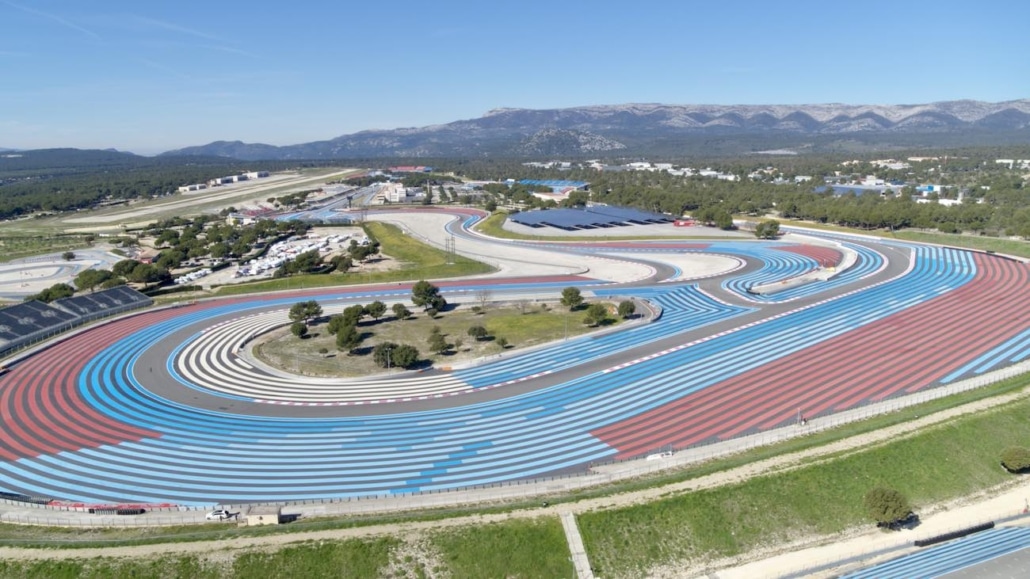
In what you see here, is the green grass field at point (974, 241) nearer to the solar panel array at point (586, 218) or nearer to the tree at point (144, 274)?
the solar panel array at point (586, 218)

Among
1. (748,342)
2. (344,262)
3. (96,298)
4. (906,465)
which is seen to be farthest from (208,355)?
(906,465)

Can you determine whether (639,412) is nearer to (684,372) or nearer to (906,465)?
(684,372)

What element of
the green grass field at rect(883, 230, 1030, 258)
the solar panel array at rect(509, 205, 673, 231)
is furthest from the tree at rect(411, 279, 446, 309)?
the green grass field at rect(883, 230, 1030, 258)

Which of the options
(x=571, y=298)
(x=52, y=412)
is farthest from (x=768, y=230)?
(x=52, y=412)

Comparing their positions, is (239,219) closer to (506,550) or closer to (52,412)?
(52,412)

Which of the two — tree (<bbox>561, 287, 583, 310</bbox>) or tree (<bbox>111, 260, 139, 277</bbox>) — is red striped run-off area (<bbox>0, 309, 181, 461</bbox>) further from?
tree (<bbox>561, 287, 583, 310</bbox>)

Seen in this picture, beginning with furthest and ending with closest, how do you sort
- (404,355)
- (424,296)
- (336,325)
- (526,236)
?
(526,236), (424,296), (336,325), (404,355)

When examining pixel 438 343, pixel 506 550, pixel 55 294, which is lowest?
pixel 506 550
